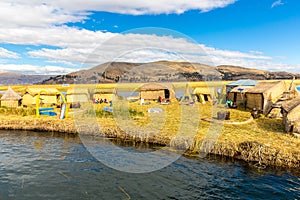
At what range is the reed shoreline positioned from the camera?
16844 millimetres

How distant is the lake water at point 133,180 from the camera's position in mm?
13141

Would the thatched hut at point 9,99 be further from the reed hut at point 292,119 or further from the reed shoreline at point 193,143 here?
the reed hut at point 292,119

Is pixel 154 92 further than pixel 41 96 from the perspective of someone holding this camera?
Yes

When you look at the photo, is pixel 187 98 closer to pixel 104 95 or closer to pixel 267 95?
pixel 104 95

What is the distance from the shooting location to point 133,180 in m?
14.9

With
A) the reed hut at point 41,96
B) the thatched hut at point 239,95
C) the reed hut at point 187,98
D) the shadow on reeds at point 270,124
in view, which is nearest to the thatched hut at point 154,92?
the reed hut at point 187,98

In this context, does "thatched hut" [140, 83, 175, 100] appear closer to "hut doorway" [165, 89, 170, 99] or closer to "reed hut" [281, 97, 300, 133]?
"hut doorway" [165, 89, 170, 99]

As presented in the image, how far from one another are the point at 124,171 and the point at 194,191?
4.79 meters

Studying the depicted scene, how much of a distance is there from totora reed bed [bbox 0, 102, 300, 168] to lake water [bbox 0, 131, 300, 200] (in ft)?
4.28

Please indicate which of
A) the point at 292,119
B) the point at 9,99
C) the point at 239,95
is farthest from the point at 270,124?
the point at 9,99

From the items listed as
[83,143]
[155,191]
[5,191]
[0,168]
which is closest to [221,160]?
[155,191]

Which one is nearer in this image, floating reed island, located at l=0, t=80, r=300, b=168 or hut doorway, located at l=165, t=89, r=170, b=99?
floating reed island, located at l=0, t=80, r=300, b=168

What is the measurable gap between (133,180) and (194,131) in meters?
9.38

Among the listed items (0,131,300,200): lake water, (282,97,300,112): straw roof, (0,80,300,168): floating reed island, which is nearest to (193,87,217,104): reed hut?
(0,80,300,168): floating reed island
